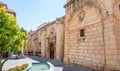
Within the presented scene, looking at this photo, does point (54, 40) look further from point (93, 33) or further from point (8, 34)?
point (8, 34)

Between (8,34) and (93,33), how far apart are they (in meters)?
6.94

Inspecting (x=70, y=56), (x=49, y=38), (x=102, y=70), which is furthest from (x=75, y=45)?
(x=49, y=38)

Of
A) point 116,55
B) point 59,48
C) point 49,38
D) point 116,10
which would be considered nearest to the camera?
point 116,55

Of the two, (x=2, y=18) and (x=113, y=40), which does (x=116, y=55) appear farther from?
(x=2, y=18)

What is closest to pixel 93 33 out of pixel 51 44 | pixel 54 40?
pixel 54 40

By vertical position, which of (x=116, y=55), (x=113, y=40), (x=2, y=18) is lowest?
(x=116, y=55)

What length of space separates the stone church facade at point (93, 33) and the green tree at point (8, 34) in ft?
20.0

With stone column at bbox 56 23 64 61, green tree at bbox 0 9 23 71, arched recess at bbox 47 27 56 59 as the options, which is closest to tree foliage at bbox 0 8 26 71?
green tree at bbox 0 9 23 71

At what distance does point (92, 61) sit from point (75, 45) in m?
3.15

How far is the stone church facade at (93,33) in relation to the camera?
978 centimetres

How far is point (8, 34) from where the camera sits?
32.3 ft

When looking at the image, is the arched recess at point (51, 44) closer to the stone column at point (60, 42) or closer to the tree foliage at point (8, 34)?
A: the stone column at point (60, 42)

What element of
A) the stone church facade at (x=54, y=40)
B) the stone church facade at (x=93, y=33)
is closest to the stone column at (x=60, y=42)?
the stone church facade at (x=54, y=40)

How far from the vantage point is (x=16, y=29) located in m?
10.2
